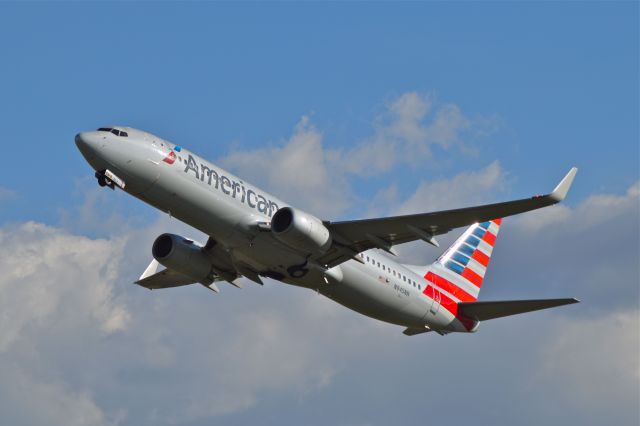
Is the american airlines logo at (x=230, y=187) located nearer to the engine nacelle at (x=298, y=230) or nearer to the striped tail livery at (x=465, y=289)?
the engine nacelle at (x=298, y=230)

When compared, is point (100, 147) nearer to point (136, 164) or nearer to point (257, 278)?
point (136, 164)

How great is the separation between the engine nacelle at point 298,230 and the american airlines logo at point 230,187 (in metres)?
1.15

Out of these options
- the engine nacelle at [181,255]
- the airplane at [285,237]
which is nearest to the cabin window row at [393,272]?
the airplane at [285,237]

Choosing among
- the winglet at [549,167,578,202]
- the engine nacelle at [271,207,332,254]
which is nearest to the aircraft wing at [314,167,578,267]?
the winglet at [549,167,578,202]

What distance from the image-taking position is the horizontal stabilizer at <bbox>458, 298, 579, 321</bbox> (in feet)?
171

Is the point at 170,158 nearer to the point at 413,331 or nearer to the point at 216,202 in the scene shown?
the point at 216,202

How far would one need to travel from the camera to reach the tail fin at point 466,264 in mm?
58938

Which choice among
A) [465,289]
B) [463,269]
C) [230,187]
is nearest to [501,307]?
[465,289]

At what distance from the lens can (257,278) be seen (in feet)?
174

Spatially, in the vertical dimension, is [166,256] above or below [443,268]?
below

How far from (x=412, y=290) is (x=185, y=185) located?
14.1 m

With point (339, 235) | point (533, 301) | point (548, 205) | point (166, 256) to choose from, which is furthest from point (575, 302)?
point (166, 256)

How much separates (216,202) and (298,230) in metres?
3.70

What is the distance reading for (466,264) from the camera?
2456 inches
